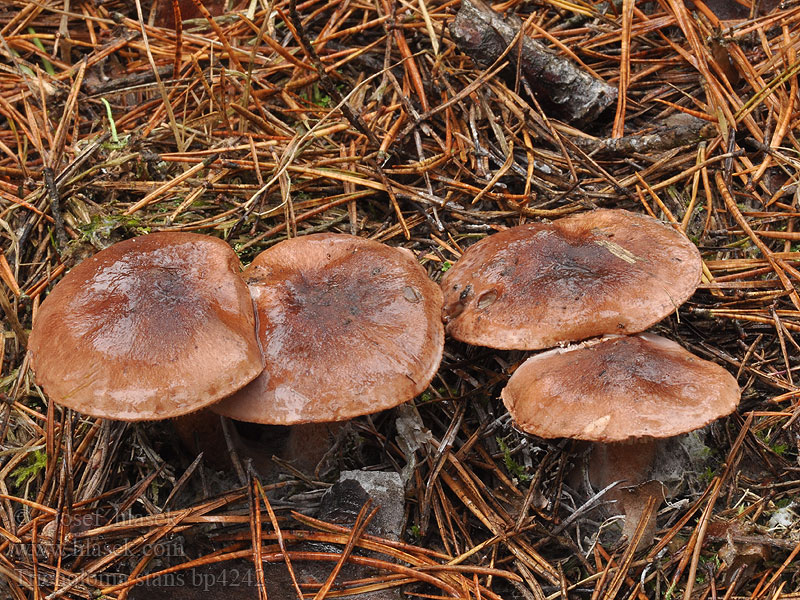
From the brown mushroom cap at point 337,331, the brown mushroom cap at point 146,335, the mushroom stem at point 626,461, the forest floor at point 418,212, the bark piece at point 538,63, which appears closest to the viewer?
the brown mushroom cap at point 146,335

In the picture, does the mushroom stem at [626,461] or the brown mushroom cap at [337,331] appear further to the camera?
the mushroom stem at [626,461]

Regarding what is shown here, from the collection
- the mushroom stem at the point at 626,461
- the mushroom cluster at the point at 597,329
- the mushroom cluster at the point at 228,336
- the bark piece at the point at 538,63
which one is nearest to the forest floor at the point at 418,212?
the bark piece at the point at 538,63

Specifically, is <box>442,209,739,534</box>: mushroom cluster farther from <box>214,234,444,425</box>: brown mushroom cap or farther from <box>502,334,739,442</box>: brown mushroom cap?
<box>214,234,444,425</box>: brown mushroom cap

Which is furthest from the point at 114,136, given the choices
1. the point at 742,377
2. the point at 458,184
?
the point at 742,377

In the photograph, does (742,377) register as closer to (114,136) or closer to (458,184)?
(458,184)

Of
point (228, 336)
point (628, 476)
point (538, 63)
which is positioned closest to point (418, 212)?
point (538, 63)

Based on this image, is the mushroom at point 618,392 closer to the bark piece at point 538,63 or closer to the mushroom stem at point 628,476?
the mushroom stem at point 628,476
